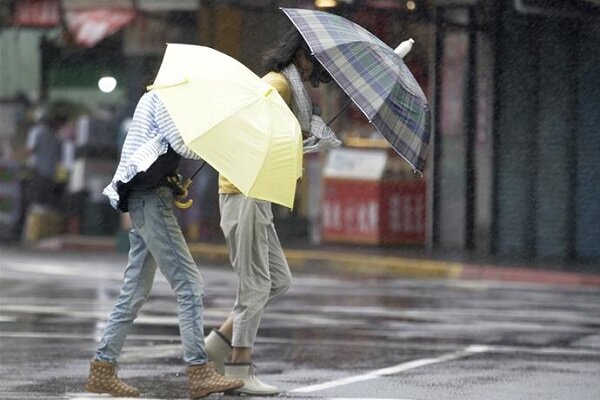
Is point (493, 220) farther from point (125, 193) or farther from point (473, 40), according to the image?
point (125, 193)

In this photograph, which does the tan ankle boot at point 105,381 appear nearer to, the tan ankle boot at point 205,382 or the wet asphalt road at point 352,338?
the wet asphalt road at point 352,338

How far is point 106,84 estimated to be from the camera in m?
28.1

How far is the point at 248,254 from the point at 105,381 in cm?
102

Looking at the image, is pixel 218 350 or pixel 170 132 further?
pixel 218 350

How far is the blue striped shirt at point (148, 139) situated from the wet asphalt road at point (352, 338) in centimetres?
134

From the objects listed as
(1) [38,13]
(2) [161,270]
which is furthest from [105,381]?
(1) [38,13]

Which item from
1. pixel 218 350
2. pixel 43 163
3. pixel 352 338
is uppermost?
pixel 43 163

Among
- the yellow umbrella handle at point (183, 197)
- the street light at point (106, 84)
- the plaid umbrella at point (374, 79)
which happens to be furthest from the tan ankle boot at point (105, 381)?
the street light at point (106, 84)

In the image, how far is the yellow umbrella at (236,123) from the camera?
8.19 m

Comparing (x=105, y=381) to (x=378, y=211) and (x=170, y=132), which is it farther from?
(x=378, y=211)

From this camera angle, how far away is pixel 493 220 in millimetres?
23531

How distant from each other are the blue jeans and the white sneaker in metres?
0.34

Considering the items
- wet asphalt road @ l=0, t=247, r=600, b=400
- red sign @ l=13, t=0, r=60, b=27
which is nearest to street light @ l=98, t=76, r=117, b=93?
red sign @ l=13, t=0, r=60, b=27

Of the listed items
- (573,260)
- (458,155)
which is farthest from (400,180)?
(573,260)
